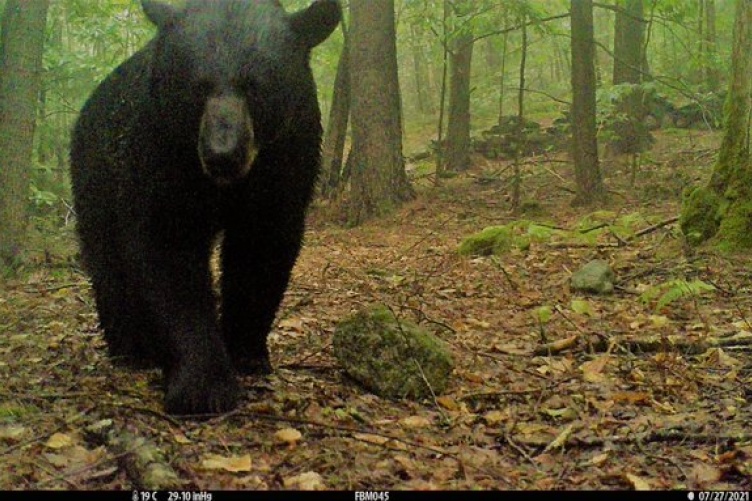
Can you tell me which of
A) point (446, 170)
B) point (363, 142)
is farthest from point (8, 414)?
point (446, 170)

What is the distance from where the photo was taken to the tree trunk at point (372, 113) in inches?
473

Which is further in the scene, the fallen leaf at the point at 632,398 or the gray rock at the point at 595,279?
the gray rock at the point at 595,279

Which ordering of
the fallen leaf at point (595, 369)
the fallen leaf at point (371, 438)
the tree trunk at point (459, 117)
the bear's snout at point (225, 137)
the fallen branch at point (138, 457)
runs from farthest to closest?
1. the tree trunk at point (459, 117)
2. the fallen leaf at point (595, 369)
3. the fallen leaf at point (371, 438)
4. the bear's snout at point (225, 137)
5. the fallen branch at point (138, 457)

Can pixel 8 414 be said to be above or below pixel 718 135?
below

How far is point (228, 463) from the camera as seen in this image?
9.38 feet

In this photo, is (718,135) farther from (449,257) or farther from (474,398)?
(474,398)

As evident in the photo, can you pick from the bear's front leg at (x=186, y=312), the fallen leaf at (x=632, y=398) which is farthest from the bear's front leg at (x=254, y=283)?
the fallen leaf at (x=632, y=398)

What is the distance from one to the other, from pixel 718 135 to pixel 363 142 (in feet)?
34.1

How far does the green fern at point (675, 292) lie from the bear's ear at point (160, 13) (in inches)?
142

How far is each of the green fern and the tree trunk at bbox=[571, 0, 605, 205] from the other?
636 cm

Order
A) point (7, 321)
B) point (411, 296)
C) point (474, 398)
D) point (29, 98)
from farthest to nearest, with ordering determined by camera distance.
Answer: point (29, 98) → point (411, 296) → point (7, 321) → point (474, 398)

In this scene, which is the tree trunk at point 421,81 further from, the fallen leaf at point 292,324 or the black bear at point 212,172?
the black bear at point 212,172

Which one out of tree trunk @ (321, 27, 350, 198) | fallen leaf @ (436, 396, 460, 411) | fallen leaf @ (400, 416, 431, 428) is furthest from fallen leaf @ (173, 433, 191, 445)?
tree trunk @ (321, 27, 350, 198)

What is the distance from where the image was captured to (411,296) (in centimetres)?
617
